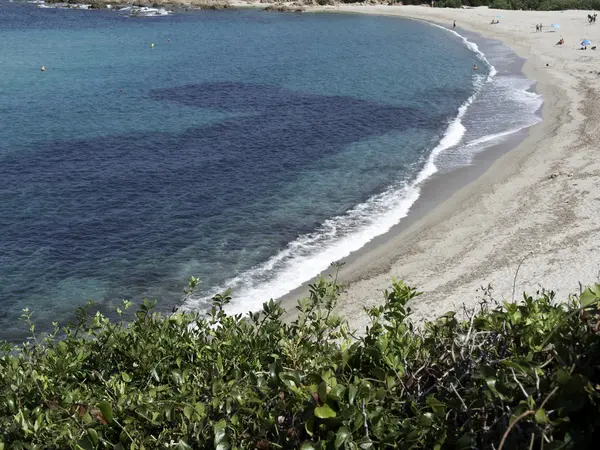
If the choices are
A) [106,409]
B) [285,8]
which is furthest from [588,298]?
[285,8]

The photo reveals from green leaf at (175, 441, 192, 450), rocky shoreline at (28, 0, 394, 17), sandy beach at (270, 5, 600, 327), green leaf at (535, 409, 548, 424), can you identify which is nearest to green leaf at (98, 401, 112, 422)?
green leaf at (175, 441, 192, 450)

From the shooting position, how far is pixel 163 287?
19953mm

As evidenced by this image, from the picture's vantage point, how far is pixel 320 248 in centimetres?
2228

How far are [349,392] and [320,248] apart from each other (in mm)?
17610

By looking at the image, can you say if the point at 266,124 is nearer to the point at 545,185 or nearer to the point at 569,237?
the point at 545,185

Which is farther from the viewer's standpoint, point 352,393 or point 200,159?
point 200,159

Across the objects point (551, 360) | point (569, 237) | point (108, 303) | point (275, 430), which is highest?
point (551, 360)

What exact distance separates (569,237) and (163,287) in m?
13.6

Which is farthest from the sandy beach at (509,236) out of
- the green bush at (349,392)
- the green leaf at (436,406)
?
the green leaf at (436,406)

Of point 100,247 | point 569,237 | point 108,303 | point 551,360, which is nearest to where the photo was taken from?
point 551,360

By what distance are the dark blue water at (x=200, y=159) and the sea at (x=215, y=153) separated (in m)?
0.09

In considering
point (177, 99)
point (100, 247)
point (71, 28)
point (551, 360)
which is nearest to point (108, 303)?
point (100, 247)

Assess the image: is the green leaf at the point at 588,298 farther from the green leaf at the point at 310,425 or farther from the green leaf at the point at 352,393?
the green leaf at the point at 310,425

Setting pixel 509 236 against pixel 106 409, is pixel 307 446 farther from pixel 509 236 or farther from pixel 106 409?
pixel 509 236
